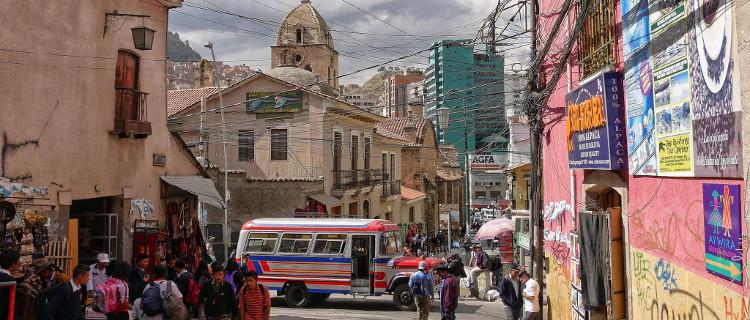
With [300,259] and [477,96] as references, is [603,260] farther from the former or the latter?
[300,259]

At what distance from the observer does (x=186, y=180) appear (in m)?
17.4

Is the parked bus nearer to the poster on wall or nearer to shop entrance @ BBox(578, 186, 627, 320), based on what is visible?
shop entrance @ BBox(578, 186, 627, 320)

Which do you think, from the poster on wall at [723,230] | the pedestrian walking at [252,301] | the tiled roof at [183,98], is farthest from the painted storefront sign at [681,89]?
the tiled roof at [183,98]

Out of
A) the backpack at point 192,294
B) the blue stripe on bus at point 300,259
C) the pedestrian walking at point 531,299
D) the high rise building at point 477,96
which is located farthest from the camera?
the blue stripe on bus at point 300,259

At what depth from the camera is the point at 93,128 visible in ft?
46.1

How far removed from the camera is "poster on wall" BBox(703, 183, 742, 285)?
5598 millimetres

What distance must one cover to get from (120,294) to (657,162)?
691 centimetres

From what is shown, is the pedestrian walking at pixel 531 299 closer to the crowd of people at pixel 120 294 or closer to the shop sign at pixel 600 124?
the shop sign at pixel 600 124

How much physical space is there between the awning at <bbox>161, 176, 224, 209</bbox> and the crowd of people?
5.08 metres

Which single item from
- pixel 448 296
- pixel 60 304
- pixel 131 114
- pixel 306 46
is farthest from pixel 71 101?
pixel 306 46

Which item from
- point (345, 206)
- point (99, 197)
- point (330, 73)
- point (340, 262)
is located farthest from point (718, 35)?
point (330, 73)

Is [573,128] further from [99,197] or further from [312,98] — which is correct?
[312,98]

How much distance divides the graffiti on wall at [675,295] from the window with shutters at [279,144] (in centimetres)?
2417

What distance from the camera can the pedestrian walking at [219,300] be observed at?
10398 millimetres
